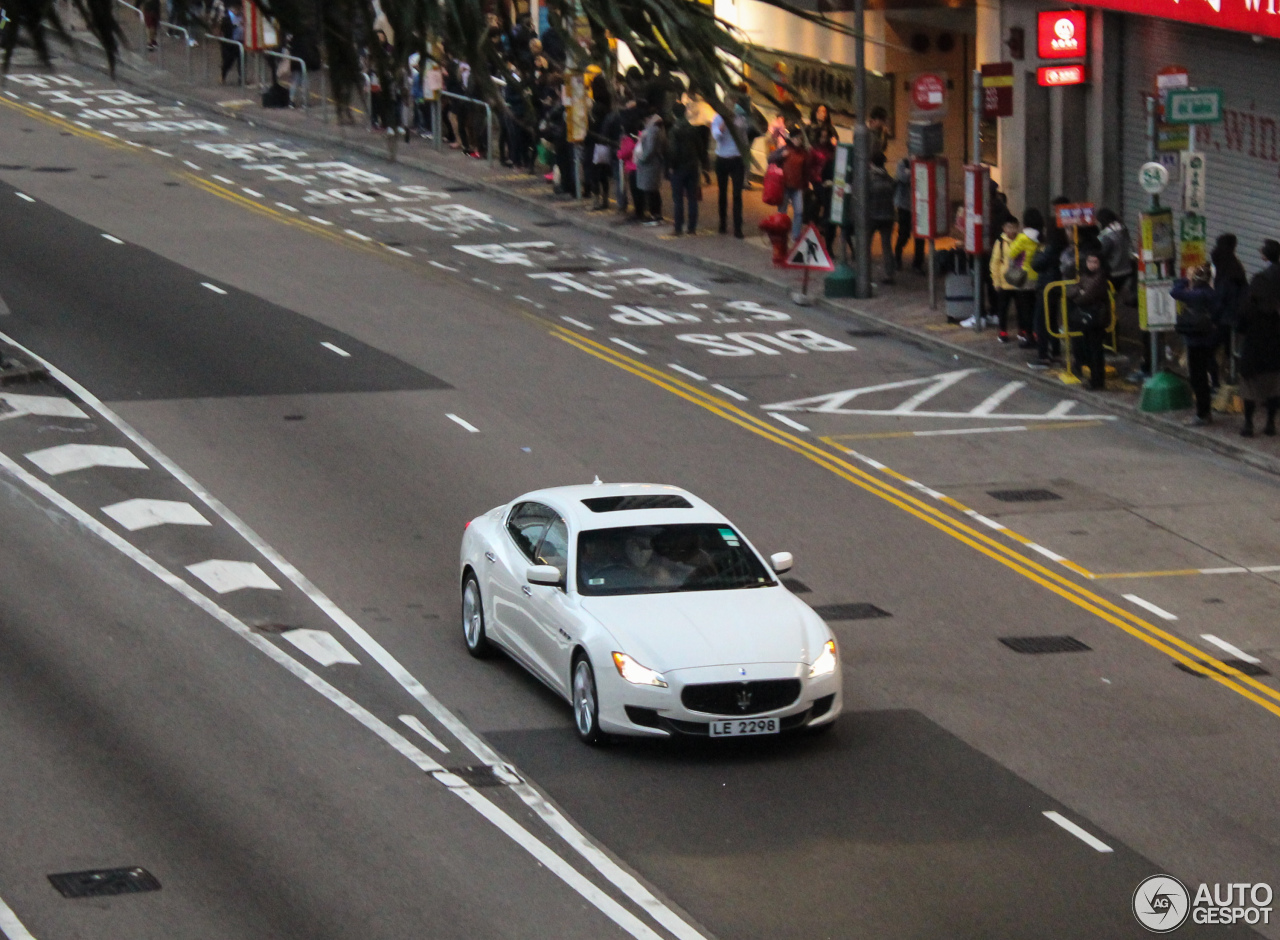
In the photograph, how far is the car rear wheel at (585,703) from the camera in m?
12.5

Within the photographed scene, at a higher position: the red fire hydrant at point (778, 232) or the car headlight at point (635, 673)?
the red fire hydrant at point (778, 232)

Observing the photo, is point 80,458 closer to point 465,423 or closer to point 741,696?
point 465,423

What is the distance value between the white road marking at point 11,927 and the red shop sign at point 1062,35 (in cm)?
2275

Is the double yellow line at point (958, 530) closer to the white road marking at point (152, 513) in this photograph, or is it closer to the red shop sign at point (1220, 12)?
the white road marking at point (152, 513)

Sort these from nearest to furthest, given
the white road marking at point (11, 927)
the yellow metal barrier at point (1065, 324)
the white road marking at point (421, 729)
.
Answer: the white road marking at point (11, 927), the white road marking at point (421, 729), the yellow metal barrier at point (1065, 324)

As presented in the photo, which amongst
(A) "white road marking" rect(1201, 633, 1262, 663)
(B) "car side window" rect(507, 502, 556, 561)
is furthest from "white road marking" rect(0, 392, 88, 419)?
(A) "white road marking" rect(1201, 633, 1262, 663)

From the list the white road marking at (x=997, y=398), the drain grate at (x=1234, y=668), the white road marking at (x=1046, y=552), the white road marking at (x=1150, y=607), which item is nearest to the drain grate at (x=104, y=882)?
the drain grate at (x=1234, y=668)

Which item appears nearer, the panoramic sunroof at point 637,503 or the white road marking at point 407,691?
the white road marking at point 407,691

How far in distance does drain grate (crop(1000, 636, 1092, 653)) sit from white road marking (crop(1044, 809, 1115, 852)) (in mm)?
3494

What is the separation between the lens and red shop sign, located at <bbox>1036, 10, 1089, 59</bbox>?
28500 mm

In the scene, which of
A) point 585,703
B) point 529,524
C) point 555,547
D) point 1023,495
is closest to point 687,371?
point 1023,495

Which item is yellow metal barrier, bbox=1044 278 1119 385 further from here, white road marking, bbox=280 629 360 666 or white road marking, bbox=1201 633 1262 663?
white road marking, bbox=280 629 360 666

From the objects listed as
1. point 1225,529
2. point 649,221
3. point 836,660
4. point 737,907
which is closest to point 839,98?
point 649,221

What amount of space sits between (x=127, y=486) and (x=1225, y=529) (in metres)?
10.6
